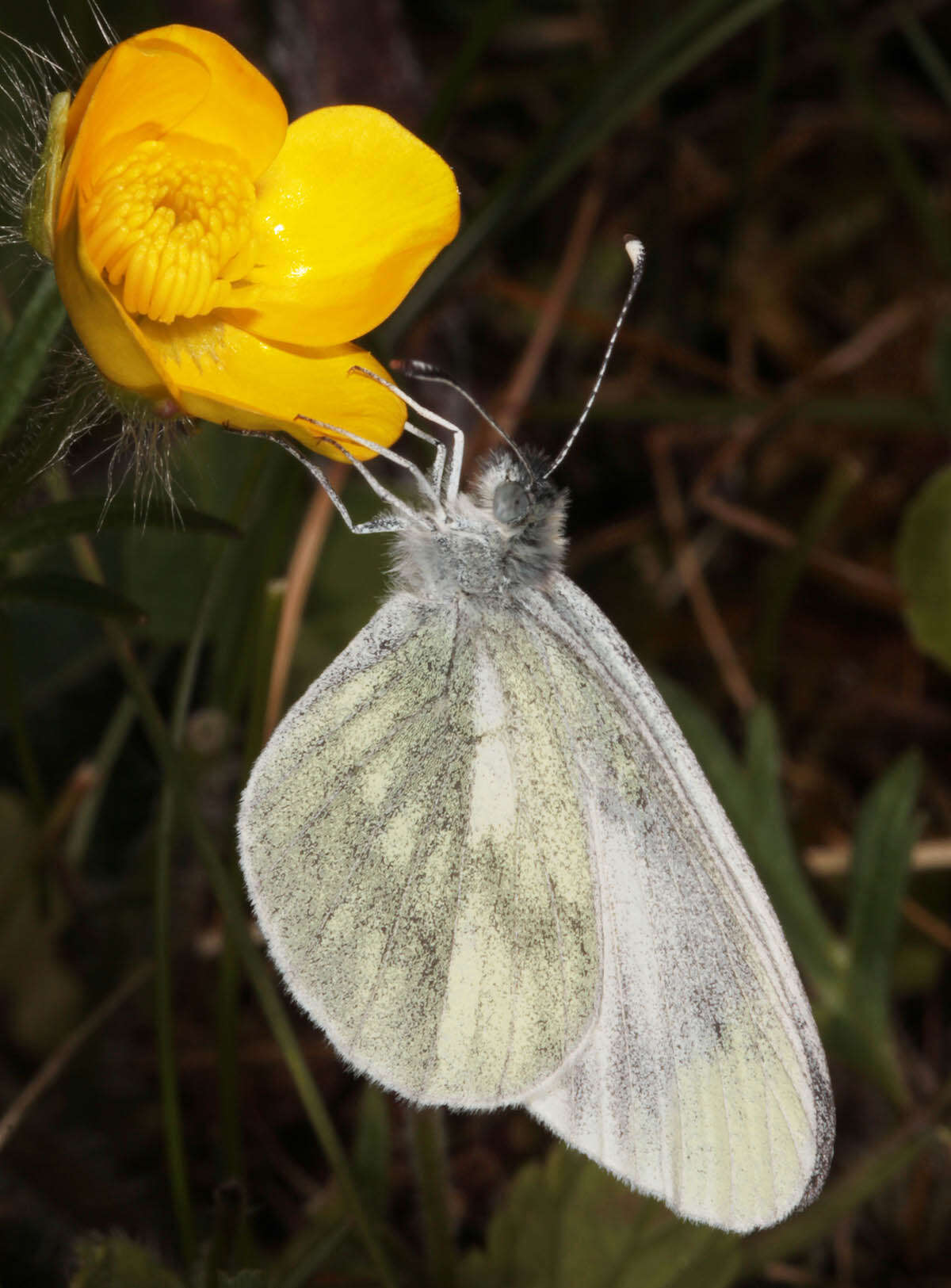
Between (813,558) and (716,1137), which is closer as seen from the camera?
(716,1137)

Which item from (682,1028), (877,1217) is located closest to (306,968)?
(682,1028)

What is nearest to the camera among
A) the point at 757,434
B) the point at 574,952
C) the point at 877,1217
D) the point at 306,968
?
the point at 306,968

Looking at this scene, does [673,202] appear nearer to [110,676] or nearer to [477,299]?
[477,299]

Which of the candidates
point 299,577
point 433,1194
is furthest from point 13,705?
point 433,1194

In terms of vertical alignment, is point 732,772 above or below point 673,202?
below

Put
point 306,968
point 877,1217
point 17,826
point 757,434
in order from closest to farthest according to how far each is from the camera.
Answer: point 306,968 < point 17,826 < point 877,1217 < point 757,434

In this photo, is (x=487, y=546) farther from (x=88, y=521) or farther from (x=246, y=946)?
(x=246, y=946)

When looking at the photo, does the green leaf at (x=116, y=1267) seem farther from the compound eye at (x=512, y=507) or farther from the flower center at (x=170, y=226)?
the flower center at (x=170, y=226)

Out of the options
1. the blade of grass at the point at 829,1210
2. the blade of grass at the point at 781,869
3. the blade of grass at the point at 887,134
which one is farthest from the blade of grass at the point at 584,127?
the blade of grass at the point at 829,1210
